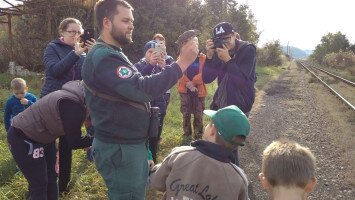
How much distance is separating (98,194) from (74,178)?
1.53 ft

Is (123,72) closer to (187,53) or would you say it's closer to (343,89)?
(187,53)

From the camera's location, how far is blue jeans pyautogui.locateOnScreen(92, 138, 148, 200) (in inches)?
89.3

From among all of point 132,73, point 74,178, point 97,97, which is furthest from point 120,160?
point 74,178

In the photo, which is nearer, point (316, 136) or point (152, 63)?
point (152, 63)

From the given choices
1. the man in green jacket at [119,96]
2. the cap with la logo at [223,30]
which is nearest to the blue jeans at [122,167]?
the man in green jacket at [119,96]

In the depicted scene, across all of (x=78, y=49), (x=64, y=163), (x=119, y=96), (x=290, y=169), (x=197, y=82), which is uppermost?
(x=78, y=49)

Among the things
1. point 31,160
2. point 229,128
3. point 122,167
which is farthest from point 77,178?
point 229,128

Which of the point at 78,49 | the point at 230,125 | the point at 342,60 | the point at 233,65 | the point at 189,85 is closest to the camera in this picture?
the point at 230,125

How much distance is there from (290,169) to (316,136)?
6.38 meters

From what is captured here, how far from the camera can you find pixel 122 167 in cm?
228

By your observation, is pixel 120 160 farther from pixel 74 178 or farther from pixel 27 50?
pixel 27 50

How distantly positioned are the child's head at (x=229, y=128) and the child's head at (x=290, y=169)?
0.98 ft

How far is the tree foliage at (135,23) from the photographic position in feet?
49.5

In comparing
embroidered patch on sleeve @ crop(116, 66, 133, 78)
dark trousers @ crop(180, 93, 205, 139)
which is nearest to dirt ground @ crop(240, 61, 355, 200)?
dark trousers @ crop(180, 93, 205, 139)
